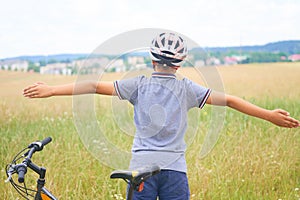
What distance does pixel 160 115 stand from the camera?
2.15m

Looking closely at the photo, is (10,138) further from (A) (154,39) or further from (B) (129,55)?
(A) (154,39)

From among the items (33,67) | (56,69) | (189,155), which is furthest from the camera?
(33,67)

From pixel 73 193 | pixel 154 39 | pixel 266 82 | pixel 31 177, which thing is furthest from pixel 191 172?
pixel 266 82

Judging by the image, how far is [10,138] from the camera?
14.5 ft

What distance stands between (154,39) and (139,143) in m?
0.43

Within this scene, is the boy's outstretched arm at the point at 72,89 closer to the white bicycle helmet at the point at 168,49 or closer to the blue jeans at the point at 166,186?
the white bicycle helmet at the point at 168,49

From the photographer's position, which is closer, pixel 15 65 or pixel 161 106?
pixel 161 106

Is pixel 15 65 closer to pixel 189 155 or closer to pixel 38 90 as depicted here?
pixel 189 155

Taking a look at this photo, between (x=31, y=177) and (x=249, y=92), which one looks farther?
(x=249, y=92)

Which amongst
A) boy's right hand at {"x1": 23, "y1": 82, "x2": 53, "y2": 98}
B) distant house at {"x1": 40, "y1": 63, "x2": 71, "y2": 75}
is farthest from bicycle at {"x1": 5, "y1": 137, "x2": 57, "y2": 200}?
distant house at {"x1": 40, "y1": 63, "x2": 71, "y2": 75}

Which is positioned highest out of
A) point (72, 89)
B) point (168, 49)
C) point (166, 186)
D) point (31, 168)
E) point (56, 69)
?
point (168, 49)

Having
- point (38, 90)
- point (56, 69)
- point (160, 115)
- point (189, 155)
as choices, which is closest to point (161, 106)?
point (160, 115)

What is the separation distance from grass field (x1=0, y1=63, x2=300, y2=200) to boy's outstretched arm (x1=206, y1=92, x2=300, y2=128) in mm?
171

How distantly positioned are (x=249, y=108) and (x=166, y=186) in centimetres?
49
